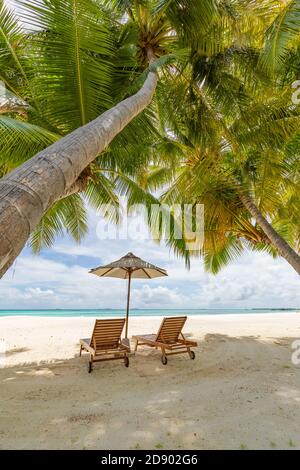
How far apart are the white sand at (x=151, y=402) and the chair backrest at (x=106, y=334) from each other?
1.41 feet

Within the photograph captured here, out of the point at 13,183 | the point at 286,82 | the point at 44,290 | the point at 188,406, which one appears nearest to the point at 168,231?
the point at 188,406

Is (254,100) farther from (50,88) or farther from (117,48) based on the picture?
(50,88)

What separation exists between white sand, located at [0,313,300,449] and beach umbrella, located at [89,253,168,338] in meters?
2.10

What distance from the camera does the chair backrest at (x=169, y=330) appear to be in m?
6.04

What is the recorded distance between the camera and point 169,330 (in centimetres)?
616

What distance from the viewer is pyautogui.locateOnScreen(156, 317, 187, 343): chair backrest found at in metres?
6.04

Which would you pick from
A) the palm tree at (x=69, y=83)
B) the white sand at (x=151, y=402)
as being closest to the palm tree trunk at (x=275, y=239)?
the white sand at (x=151, y=402)

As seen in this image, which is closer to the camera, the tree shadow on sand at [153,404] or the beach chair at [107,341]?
the tree shadow on sand at [153,404]

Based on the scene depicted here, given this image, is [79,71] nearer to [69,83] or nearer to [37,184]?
Answer: [69,83]

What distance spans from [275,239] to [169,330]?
3191 millimetres

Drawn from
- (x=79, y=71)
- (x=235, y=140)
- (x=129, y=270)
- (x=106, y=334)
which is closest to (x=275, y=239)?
(x=235, y=140)

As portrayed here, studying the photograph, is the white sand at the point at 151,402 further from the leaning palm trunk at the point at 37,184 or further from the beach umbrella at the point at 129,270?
the leaning palm trunk at the point at 37,184

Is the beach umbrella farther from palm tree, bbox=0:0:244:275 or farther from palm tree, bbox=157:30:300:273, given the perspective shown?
palm tree, bbox=0:0:244:275

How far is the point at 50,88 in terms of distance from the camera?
159 inches
